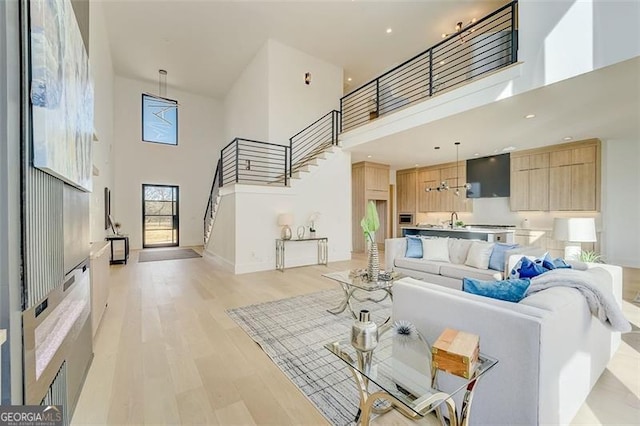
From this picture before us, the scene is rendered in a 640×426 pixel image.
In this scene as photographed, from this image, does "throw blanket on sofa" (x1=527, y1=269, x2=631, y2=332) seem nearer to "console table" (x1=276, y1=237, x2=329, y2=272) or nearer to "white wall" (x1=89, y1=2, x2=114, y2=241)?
"console table" (x1=276, y1=237, x2=329, y2=272)

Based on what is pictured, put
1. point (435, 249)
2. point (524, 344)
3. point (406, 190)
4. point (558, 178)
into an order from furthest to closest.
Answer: point (406, 190) → point (558, 178) → point (435, 249) → point (524, 344)

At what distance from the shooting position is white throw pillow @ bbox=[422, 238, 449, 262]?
4.53 metres

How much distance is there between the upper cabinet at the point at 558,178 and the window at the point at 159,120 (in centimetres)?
1079

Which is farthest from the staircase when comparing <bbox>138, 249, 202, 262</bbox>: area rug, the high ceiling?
the high ceiling

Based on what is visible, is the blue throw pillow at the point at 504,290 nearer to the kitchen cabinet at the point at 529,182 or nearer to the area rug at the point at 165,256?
the kitchen cabinet at the point at 529,182

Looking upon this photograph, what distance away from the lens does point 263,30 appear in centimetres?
656

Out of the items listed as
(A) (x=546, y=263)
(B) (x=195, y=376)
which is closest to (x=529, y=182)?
(A) (x=546, y=263)

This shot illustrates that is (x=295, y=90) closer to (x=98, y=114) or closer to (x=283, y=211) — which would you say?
(x=283, y=211)

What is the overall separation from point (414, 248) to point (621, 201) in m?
4.89

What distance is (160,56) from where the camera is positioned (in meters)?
7.59

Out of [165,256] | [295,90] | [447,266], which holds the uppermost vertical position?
[295,90]

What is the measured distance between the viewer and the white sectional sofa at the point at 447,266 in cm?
383

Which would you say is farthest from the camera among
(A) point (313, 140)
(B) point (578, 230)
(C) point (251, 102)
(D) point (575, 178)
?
(C) point (251, 102)

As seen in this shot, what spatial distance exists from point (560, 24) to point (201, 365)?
5304 mm
